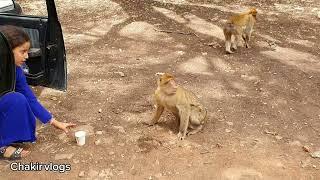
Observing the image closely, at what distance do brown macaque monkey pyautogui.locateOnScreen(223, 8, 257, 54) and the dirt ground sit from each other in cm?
20

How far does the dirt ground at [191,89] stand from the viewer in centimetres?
464

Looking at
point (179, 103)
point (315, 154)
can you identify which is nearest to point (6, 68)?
point (179, 103)

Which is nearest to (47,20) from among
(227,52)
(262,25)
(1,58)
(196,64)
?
(1,58)

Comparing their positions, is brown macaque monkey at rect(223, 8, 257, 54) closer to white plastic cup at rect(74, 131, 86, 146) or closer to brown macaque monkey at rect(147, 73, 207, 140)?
brown macaque monkey at rect(147, 73, 207, 140)

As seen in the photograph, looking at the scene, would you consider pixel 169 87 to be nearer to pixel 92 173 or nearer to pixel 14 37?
pixel 92 173

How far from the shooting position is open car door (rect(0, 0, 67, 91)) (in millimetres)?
5078

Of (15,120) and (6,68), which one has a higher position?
(6,68)

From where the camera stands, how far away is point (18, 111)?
4.43 m

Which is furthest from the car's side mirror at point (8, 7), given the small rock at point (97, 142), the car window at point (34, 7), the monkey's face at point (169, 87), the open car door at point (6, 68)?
the car window at point (34, 7)

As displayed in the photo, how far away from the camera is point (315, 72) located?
23.4 ft

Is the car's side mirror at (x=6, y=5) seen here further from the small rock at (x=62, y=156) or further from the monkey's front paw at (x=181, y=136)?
the monkey's front paw at (x=181, y=136)

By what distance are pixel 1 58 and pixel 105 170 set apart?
60.8 inches

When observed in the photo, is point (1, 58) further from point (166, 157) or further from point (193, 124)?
point (193, 124)

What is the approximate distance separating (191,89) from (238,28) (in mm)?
2091
